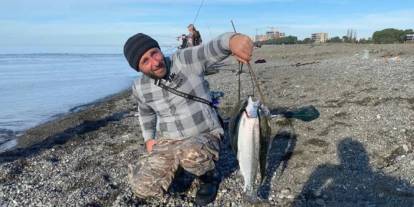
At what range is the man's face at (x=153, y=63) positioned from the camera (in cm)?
559

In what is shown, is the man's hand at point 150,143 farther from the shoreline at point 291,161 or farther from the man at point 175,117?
the shoreline at point 291,161

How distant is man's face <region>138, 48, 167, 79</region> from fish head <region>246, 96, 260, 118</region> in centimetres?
140

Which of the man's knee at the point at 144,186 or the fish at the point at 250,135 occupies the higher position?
the fish at the point at 250,135

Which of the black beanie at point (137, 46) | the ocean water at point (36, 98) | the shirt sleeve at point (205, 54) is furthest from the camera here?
the ocean water at point (36, 98)

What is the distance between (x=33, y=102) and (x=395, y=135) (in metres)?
14.1

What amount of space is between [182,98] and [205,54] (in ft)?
2.13

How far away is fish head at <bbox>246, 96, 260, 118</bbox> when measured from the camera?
15.2 feet

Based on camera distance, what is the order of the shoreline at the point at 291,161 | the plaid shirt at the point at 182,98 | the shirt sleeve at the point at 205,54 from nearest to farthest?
the shirt sleeve at the point at 205,54
the plaid shirt at the point at 182,98
the shoreline at the point at 291,161

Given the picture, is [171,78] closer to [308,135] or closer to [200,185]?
[200,185]

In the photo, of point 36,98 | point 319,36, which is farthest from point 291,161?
point 319,36

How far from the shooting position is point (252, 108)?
4.64 m

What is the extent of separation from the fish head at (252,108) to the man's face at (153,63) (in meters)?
1.40

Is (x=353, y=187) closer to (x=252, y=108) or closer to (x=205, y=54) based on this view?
(x=252, y=108)

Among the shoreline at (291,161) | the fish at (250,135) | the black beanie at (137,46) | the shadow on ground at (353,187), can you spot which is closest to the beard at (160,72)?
the black beanie at (137,46)
